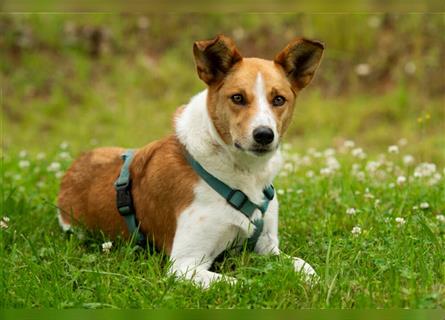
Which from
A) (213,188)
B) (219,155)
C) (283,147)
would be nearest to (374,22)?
(283,147)

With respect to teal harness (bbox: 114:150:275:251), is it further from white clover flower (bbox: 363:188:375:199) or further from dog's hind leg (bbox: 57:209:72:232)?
white clover flower (bbox: 363:188:375:199)

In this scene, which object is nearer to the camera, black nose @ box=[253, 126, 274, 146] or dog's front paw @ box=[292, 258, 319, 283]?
dog's front paw @ box=[292, 258, 319, 283]

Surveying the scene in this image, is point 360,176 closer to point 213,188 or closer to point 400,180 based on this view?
point 400,180

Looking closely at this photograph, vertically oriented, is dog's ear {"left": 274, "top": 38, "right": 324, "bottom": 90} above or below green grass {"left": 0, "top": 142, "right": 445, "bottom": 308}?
above

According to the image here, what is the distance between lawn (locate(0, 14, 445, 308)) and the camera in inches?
144

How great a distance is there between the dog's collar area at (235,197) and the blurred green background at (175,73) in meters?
4.85

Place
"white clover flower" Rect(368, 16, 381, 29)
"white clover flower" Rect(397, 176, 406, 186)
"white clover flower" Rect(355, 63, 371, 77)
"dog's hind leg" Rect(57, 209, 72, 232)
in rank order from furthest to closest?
"white clover flower" Rect(368, 16, 381, 29) → "white clover flower" Rect(355, 63, 371, 77) → "white clover flower" Rect(397, 176, 406, 186) → "dog's hind leg" Rect(57, 209, 72, 232)

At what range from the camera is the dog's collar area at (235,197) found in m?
4.15

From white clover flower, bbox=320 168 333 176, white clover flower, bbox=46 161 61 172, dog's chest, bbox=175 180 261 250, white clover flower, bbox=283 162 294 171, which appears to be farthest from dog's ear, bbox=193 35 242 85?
white clover flower, bbox=46 161 61 172

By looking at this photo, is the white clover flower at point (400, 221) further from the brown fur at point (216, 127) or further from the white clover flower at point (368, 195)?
the brown fur at point (216, 127)

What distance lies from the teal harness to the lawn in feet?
0.62

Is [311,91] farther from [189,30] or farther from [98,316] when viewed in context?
[98,316]

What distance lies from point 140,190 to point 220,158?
0.59 meters

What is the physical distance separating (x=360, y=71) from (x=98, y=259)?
7.12 meters
